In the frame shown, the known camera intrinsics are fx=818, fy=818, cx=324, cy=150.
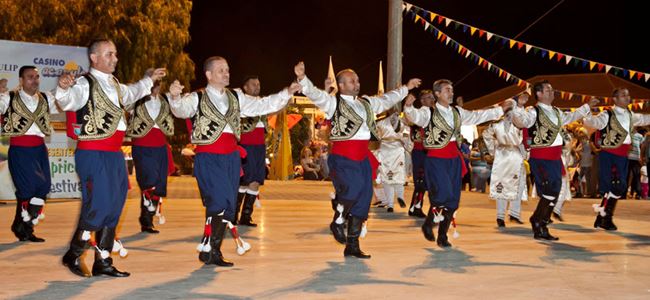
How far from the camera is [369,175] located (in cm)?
815

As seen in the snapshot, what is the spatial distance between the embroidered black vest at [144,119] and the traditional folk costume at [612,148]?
5.43 metres

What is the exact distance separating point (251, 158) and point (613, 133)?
4.79m

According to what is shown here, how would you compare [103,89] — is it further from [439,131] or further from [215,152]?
[439,131]

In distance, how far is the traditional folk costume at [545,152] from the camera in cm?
972

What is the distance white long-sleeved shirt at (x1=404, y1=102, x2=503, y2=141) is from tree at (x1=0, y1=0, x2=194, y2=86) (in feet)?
59.5

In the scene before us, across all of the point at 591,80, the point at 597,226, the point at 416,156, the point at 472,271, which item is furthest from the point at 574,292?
the point at 591,80

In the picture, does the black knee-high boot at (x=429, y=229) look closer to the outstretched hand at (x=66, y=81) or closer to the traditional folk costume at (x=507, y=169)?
the traditional folk costume at (x=507, y=169)

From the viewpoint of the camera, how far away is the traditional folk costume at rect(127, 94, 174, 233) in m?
9.82

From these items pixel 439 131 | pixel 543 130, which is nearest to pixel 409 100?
pixel 439 131

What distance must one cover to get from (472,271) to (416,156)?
224 inches

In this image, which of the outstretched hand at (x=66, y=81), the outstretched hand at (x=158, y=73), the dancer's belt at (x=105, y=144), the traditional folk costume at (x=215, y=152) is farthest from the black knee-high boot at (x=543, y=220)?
the outstretched hand at (x=66, y=81)

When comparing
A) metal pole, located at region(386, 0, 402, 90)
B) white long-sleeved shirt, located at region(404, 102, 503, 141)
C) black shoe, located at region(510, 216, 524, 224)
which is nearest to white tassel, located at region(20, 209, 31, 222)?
white long-sleeved shirt, located at region(404, 102, 503, 141)

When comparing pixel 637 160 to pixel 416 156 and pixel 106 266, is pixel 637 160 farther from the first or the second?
pixel 106 266

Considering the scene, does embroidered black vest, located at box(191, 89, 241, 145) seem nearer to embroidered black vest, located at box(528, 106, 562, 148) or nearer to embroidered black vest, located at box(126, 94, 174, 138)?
embroidered black vest, located at box(126, 94, 174, 138)
